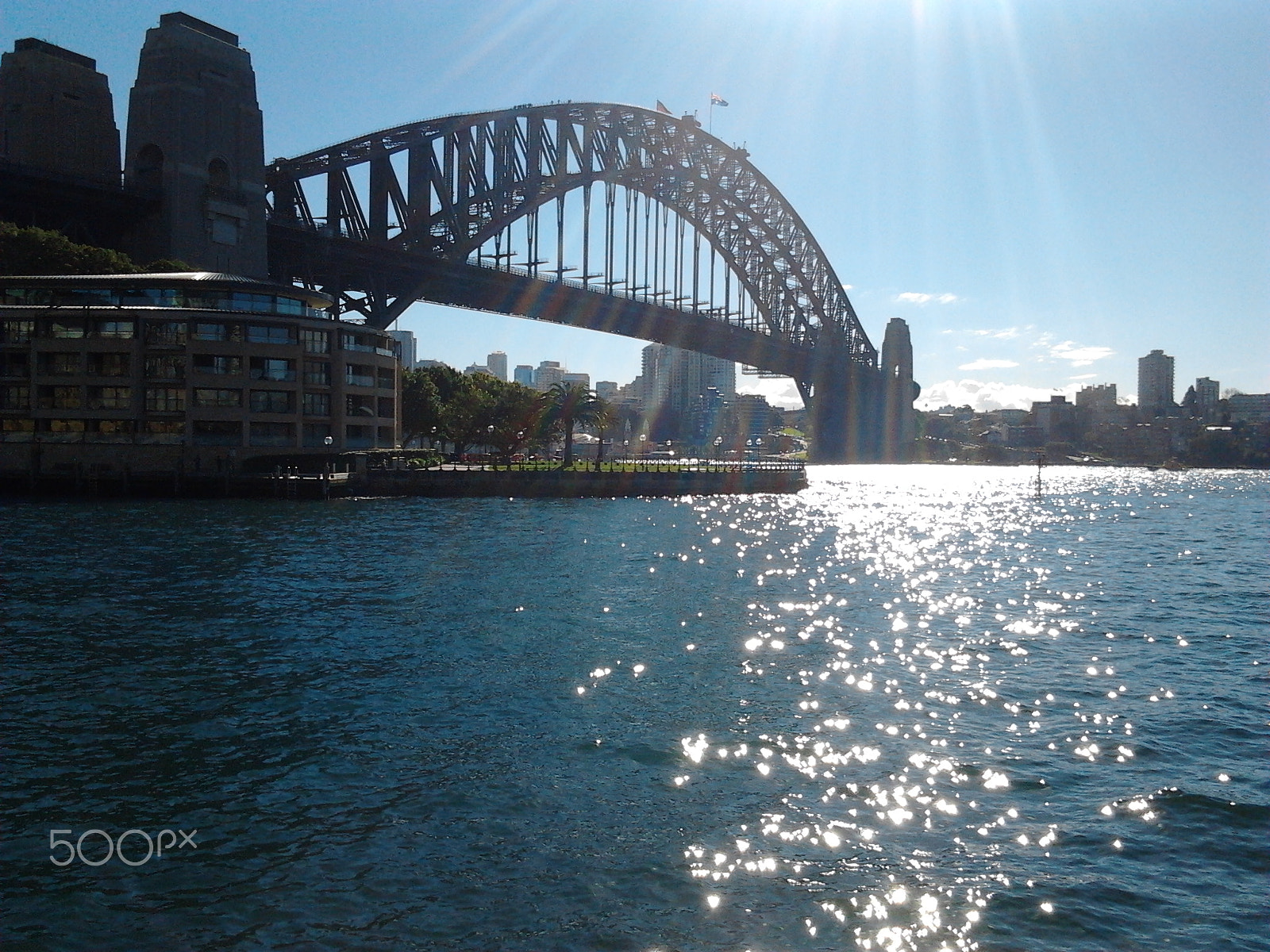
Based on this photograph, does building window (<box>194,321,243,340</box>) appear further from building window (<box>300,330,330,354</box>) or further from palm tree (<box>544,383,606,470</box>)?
palm tree (<box>544,383,606,470</box>)

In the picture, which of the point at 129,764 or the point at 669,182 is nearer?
the point at 129,764

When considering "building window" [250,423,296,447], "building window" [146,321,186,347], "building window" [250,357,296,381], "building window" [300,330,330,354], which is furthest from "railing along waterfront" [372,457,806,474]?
"building window" [146,321,186,347]

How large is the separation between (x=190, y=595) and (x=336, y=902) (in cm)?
2209

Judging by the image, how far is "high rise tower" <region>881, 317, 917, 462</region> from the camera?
185375 mm

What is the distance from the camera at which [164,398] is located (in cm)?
7462

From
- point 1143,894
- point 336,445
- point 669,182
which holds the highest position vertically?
point 669,182

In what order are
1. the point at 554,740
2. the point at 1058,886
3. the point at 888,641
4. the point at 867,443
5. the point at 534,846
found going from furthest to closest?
the point at 867,443 → the point at 888,641 → the point at 554,740 → the point at 534,846 → the point at 1058,886

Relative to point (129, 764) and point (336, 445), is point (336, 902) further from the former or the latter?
point (336, 445)

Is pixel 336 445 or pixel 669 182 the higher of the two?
pixel 669 182

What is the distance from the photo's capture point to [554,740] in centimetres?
1753

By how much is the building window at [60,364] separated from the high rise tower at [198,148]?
12836mm

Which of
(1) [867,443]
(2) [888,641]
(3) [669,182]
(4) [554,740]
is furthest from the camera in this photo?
(1) [867,443]

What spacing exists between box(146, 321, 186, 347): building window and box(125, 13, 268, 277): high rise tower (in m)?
10.7

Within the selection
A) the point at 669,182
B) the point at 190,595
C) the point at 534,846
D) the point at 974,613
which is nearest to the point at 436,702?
the point at 534,846
